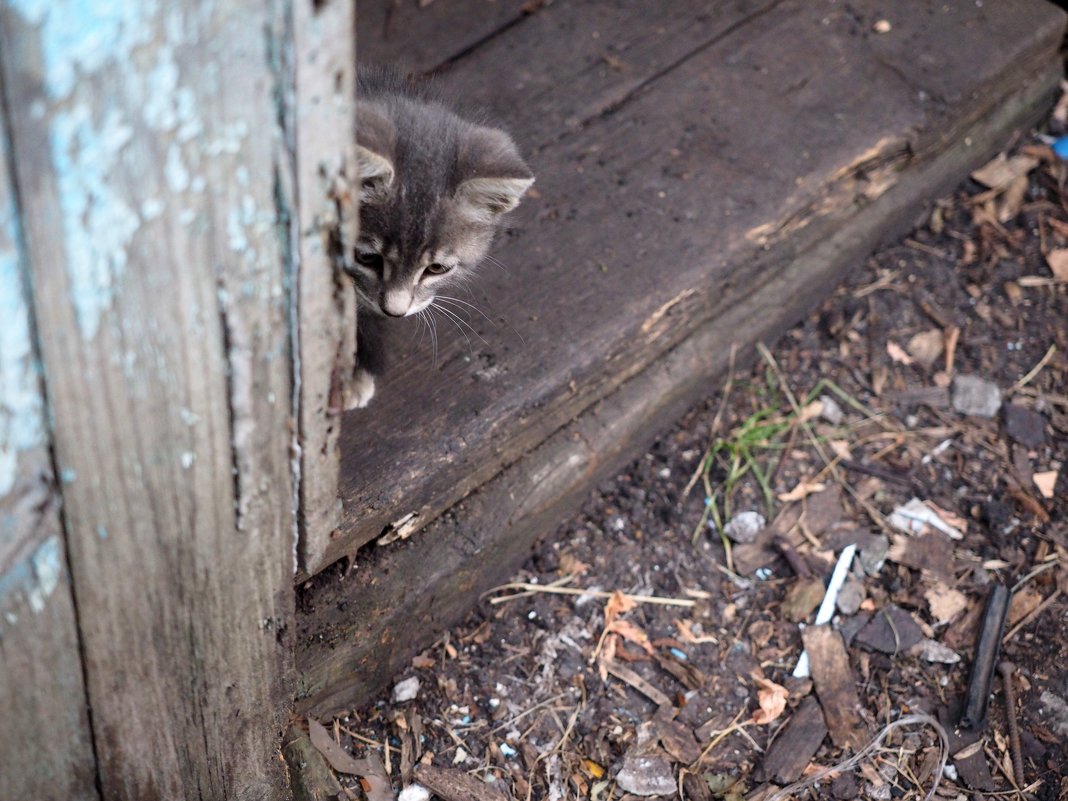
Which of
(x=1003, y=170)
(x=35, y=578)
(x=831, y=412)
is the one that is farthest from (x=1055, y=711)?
(x=35, y=578)

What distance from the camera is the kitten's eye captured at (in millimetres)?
2119

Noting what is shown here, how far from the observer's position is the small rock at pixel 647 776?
2096mm

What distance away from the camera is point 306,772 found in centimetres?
187

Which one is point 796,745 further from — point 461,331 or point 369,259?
point 369,259

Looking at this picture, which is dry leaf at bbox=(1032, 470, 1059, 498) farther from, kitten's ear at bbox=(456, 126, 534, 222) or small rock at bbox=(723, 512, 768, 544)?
kitten's ear at bbox=(456, 126, 534, 222)

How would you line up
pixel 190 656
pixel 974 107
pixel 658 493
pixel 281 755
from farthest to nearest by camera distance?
pixel 974 107
pixel 658 493
pixel 281 755
pixel 190 656

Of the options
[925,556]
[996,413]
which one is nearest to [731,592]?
[925,556]

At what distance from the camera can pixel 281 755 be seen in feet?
5.56

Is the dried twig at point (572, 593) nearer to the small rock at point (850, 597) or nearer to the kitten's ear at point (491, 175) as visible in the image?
the small rock at point (850, 597)

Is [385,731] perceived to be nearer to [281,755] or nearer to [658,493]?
[281,755]

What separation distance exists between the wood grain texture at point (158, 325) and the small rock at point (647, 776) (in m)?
1.01

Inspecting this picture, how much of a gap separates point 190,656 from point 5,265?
25.3 inches

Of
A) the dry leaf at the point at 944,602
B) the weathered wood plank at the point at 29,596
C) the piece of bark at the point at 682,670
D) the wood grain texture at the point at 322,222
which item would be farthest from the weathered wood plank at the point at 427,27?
the weathered wood plank at the point at 29,596

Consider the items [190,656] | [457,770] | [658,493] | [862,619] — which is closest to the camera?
[190,656]
